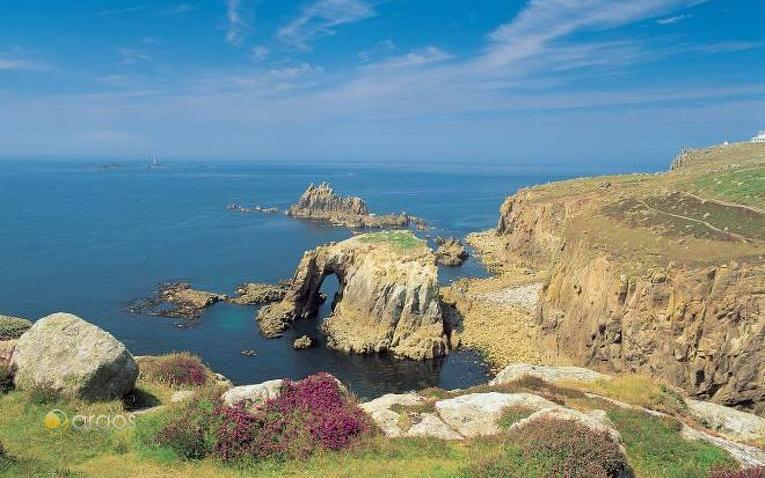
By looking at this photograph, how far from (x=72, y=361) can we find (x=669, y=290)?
43042mm

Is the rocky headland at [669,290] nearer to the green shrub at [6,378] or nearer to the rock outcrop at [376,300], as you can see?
the rock outcrop at [376,300]

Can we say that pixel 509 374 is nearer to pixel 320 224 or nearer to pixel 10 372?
pixel 10 372

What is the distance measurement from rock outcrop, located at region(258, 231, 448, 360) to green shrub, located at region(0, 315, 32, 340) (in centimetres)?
3370

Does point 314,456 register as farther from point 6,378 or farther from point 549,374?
point 549,374

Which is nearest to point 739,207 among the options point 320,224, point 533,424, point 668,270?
point 668,270

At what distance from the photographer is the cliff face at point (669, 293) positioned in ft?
124

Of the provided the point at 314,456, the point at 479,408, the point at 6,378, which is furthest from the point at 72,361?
the point at 479,408

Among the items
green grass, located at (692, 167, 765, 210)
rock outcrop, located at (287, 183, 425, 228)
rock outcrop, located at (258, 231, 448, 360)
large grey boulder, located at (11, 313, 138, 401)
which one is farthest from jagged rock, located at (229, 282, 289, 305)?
rock outcrop, located at (287, 183, 425, 228)

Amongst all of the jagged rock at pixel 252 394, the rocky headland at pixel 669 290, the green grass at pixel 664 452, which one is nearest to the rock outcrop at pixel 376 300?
the rocky headland at pixel 669 290

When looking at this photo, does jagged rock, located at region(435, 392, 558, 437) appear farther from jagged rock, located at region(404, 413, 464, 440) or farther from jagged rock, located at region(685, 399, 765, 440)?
jagged rock, located at region(685, 399, 765, 440)

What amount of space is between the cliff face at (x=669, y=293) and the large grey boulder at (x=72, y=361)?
3987 cm

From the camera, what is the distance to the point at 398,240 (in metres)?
66.3

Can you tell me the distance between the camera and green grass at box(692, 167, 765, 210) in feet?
199

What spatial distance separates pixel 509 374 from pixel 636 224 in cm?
3897
